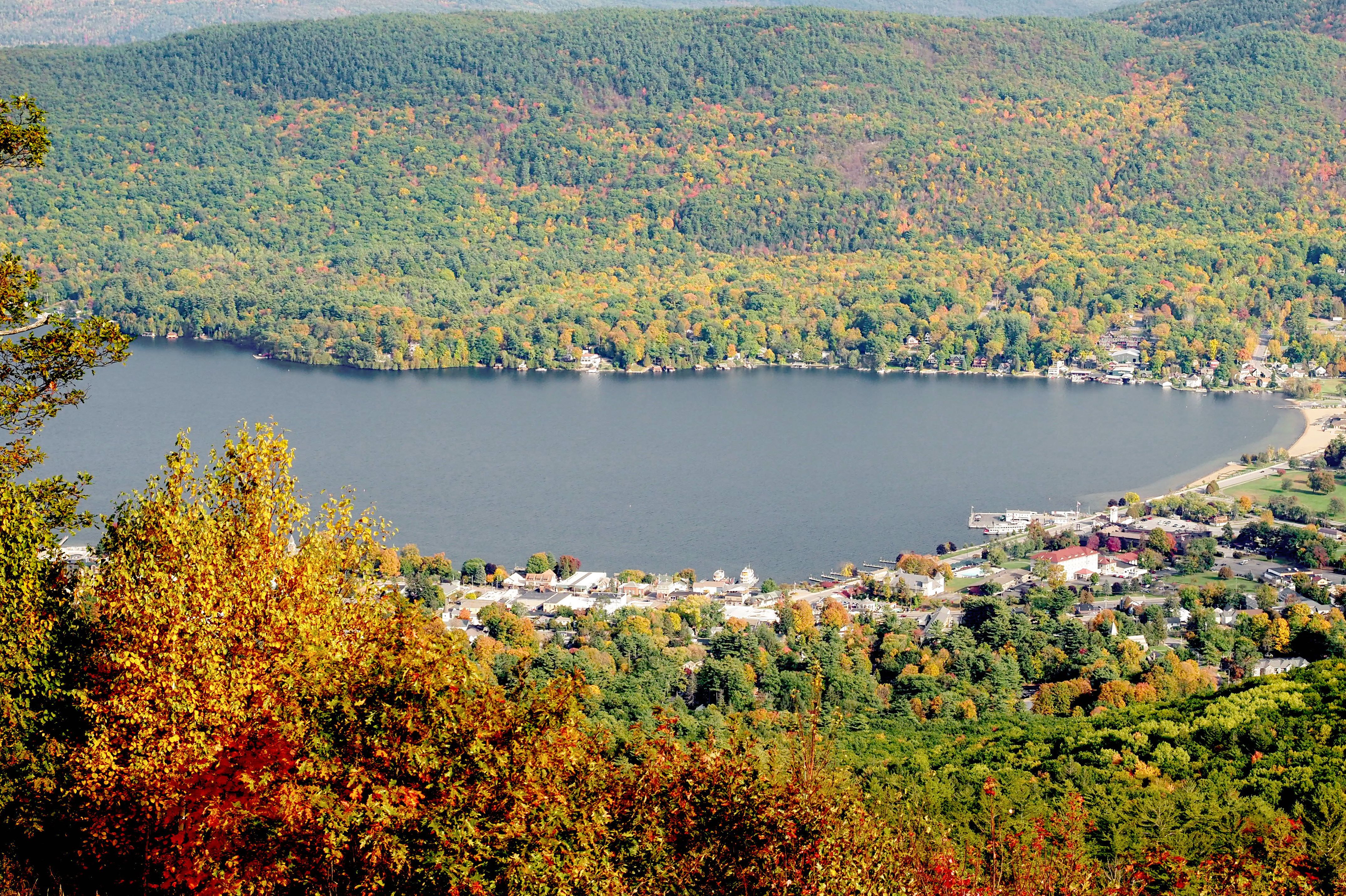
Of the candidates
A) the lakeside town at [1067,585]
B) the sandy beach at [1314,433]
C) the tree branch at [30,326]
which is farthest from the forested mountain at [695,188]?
the tree branch at [30,326]

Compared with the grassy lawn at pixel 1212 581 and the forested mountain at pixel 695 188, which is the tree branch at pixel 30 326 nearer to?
the grassy lawn at pixel 1212 581

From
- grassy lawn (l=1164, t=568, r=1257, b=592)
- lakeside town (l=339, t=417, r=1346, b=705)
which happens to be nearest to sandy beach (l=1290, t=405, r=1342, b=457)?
lakeside town (l=339, t=417, r=1346, b=705)

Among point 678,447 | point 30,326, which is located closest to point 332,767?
point 30,326

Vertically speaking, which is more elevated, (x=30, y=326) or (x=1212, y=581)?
(x=30, y=326)

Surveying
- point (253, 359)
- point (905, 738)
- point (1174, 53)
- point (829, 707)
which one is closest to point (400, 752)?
point (905, 738)

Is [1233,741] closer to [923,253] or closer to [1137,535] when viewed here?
[1137,535]

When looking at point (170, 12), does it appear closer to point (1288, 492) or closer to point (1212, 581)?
point (1288, 492)
